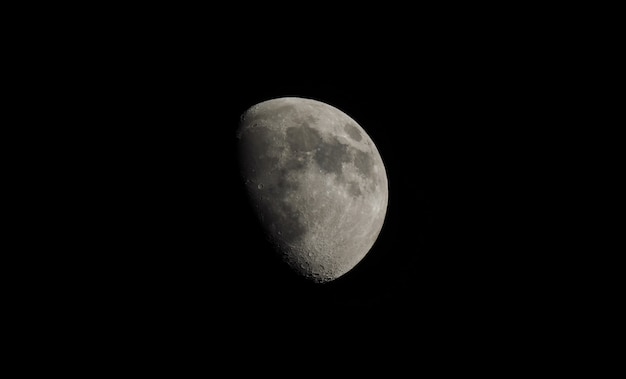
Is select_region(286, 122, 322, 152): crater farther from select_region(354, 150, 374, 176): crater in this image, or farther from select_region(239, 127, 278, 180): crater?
select_region(354, 150, 374, 176): crater

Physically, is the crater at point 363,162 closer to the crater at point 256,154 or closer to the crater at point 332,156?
the crater at point 332,156

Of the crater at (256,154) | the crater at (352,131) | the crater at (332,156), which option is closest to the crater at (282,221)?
the crater at (256,154)

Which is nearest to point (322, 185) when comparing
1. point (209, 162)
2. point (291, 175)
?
point (291, 175)

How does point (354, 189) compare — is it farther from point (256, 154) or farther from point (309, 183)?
point (256, 154)

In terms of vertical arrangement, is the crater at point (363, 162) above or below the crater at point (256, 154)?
above

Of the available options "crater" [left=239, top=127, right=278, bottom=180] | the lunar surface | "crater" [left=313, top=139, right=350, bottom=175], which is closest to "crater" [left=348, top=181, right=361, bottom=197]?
the lunar surface

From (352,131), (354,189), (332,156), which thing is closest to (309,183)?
(332,156)
